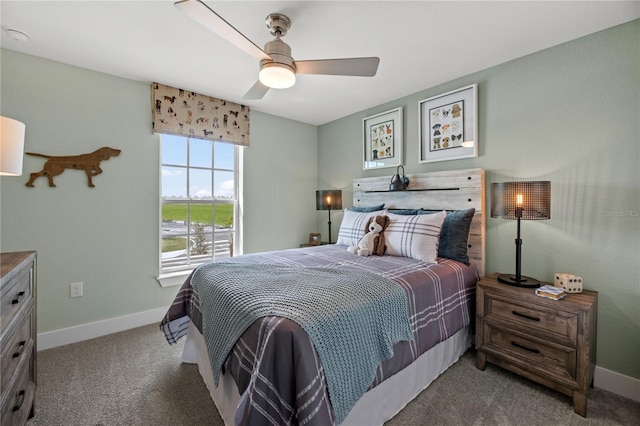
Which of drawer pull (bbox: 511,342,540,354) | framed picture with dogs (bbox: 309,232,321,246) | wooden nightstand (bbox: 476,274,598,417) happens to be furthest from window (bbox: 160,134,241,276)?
drawer pull (bbox: 511,342,540,354)

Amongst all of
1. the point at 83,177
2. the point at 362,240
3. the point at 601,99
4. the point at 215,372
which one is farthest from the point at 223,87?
the point at 601,99

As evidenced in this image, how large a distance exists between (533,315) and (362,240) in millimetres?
1289

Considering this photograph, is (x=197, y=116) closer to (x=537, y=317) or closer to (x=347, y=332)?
(x=347, y=332)

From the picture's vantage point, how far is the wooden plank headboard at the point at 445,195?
2432mm

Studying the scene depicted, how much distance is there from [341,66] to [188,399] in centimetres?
233

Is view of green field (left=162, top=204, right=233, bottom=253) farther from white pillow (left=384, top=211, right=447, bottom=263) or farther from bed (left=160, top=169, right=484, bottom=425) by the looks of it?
white pillow (left=384, top=211, right=447, bottom=263)

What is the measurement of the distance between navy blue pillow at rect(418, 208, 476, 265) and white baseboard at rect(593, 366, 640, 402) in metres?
1.08

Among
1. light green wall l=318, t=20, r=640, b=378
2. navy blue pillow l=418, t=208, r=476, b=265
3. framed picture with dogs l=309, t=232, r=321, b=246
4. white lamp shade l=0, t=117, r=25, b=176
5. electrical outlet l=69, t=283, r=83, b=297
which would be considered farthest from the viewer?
framed picture with dogs l=309, t=232, r=321, b=246

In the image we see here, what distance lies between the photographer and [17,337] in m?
1.27

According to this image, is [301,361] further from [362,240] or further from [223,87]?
[223,87]

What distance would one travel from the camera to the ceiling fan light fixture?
1698 millimetres

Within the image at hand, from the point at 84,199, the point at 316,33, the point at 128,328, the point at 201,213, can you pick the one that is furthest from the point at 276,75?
the point at 128,328

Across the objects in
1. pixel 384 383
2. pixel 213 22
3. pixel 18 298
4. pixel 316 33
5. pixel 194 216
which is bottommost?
pixel 384 383

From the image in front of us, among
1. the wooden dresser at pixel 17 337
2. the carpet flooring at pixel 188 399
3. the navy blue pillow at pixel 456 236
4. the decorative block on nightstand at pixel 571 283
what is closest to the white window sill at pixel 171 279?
the carpet flooring at pixel 188 399
